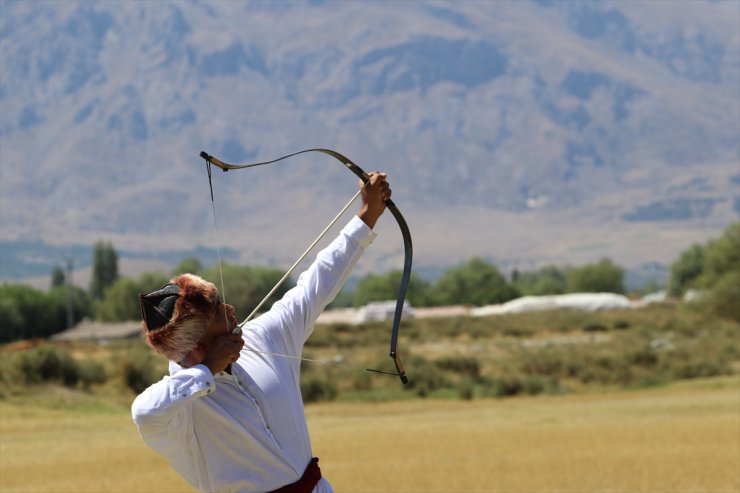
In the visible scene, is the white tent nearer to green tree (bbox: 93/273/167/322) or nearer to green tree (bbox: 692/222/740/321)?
green tree (bbox: 692/222/740/321)


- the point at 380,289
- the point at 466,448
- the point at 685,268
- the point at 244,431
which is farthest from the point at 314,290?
the point at 380,289

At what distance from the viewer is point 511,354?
5447cm

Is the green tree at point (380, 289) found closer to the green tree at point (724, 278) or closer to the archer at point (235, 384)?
the green tree at point (724, 278)

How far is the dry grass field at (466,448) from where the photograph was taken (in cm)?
1584

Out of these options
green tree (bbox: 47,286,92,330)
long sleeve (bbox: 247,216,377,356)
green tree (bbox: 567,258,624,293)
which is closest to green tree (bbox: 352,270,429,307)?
green tree (bbox: 567,258,624,293)

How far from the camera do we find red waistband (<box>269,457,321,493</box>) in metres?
5.73

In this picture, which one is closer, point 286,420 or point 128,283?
point 286,420

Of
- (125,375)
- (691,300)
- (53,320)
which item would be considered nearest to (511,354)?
(125,375)

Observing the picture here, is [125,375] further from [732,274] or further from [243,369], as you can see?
[732,274]

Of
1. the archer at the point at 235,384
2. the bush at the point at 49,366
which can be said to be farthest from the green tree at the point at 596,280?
the archer at the point at 235,384

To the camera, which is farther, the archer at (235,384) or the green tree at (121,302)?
the green tree at (121,302)

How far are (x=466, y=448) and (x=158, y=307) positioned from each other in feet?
50.0

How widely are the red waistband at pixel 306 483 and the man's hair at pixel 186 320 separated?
71 cm

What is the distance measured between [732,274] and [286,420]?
7804 centimetres
